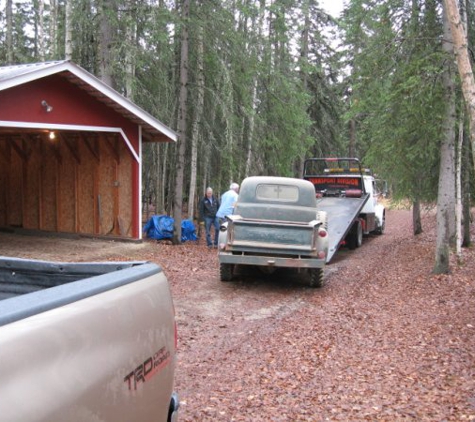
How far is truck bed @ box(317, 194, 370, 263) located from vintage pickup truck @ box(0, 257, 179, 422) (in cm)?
983

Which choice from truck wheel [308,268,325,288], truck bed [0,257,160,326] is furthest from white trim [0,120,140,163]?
truck bed [0,257,160,326]

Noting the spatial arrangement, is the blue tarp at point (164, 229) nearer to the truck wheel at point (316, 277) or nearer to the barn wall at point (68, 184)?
the barn wall at point (68, 184)

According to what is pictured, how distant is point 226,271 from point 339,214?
5.14 meters

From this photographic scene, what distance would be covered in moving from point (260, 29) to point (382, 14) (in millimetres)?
11301

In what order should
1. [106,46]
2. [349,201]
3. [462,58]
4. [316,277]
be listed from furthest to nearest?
[349,201], [106,46], [316,277], [462,58]

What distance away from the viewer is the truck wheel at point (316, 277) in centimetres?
1020

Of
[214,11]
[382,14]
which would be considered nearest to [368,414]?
[382,14]

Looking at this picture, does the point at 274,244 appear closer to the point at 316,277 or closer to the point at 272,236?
the point at 272,236

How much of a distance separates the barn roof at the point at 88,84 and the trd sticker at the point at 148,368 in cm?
927

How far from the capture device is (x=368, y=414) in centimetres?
470

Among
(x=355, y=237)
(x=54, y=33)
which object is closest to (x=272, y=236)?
(x=355, y=237)

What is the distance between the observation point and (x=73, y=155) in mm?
16141

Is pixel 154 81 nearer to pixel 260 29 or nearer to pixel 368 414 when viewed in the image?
pixel 260 29

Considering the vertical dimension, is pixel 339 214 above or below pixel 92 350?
below
